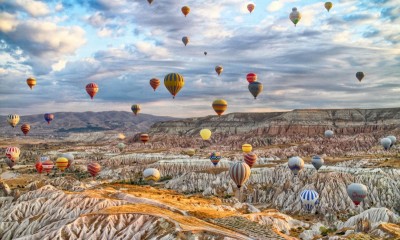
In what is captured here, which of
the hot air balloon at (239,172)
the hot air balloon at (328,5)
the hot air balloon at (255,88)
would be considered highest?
the hot air balloon at (328,5)

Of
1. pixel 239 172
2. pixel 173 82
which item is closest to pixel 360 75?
pixel 239 172

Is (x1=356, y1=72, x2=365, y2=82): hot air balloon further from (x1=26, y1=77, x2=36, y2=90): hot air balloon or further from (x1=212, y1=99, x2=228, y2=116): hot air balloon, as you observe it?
(x1=26, y1=77, x2=36, y2=90): hot air balloon

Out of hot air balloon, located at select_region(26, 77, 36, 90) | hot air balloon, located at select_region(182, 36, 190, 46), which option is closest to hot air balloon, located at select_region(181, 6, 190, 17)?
hot air balloon, located at select_region(182, 36, 190, 46)

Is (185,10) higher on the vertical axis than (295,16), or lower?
higher

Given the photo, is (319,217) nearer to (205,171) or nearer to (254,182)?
(254,182)

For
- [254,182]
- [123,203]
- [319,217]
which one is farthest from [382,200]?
[123,203]

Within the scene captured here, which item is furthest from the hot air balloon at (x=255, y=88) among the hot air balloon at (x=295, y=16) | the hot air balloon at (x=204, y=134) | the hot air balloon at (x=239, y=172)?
the hot air balloon at (x=204, y=134)

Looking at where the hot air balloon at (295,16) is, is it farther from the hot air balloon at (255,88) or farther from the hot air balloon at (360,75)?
the hot air balloon at (360,75)

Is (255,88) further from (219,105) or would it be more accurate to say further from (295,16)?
(295,16)
